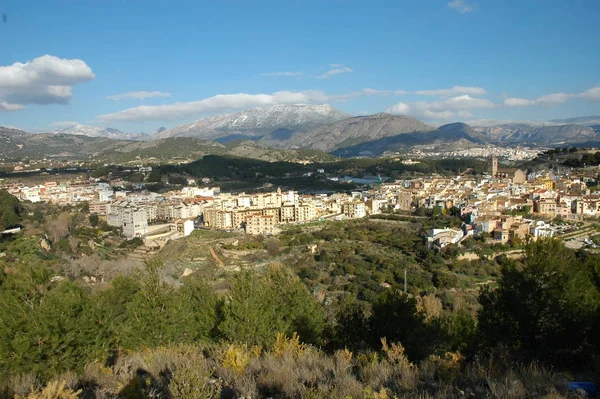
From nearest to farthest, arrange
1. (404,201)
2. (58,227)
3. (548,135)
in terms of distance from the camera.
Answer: (58,227)
(404,201)
(548,135)

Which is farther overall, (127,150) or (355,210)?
(127,150)

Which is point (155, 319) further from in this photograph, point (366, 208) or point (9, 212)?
point (366, 208)

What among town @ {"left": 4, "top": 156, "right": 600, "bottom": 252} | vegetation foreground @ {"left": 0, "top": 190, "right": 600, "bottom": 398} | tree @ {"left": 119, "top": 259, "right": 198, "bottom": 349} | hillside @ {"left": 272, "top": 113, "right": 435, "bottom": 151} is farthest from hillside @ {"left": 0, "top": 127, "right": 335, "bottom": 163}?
tree @ {"left": 119, "top": 259, "right": 198, "bottom": 349}

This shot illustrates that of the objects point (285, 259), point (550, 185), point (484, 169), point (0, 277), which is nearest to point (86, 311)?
point (0, 277)

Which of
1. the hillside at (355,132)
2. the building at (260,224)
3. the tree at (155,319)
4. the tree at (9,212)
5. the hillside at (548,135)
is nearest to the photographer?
the tree at (155,319)

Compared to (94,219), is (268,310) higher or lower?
higher

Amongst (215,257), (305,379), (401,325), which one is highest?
(305,379)

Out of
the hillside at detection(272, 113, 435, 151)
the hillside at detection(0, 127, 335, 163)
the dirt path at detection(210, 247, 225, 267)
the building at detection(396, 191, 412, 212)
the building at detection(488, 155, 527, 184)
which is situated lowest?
the dirt path at detection(210, 247, 225, 267)

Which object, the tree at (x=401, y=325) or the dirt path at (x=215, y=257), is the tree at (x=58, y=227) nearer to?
the dirt path at (x=215, y=257)

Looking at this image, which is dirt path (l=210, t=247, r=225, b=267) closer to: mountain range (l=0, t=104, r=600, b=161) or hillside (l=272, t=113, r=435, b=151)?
mountain range (l=0, t=104, r=600, b=161)

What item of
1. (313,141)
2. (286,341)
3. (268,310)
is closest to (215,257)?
(268,310)

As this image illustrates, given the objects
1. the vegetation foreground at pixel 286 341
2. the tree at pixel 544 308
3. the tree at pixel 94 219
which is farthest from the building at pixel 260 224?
the tree at pixel 544 308

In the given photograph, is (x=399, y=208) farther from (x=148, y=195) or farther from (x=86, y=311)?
(x=86, y=311)
